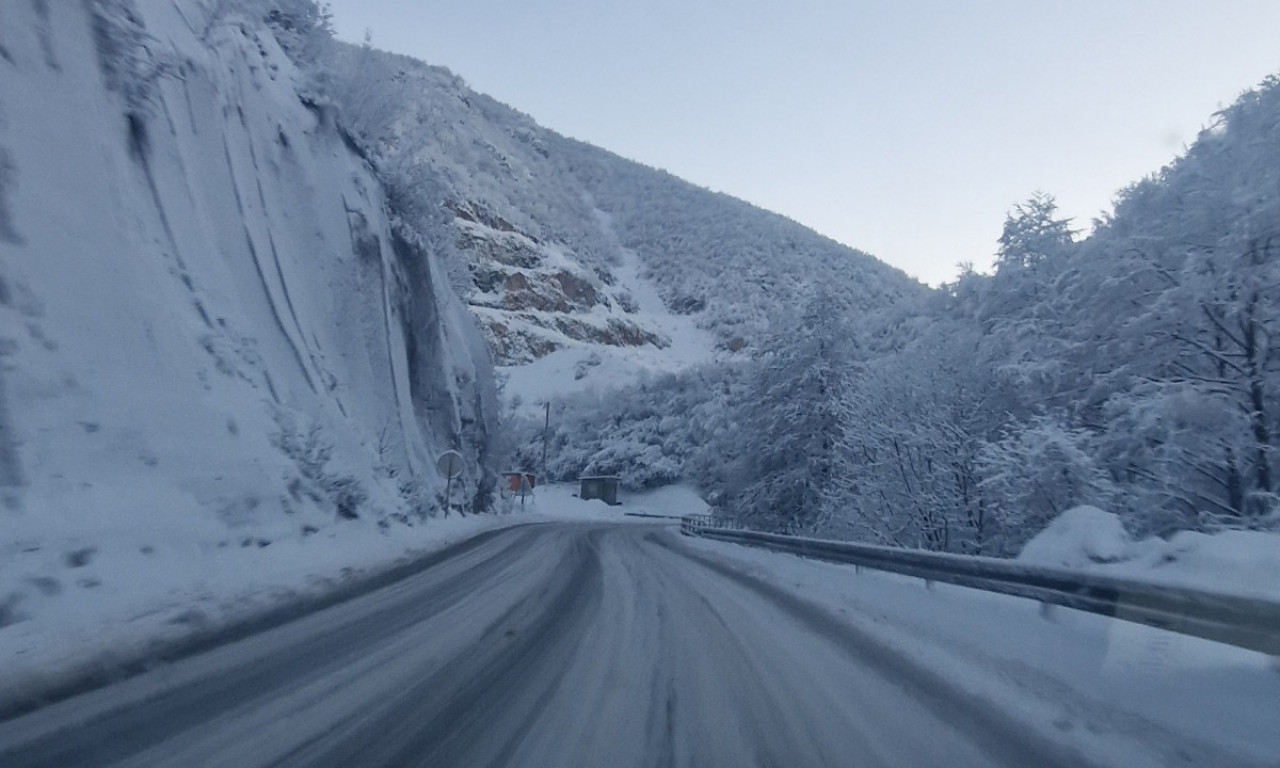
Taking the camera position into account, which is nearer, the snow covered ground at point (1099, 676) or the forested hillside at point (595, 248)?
the snow covered ground at point (1099, 676)

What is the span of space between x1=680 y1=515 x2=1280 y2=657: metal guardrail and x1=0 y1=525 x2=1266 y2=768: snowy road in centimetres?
86

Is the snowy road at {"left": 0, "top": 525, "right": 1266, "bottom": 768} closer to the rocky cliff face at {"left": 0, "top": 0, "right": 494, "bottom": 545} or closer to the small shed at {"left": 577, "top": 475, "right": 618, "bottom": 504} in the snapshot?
the rocky cliff face at {"left": 0, "top": 0, "right": 494, "bottom": 545}

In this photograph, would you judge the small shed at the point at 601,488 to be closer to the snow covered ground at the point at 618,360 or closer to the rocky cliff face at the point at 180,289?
A: the snow covered ground at the point at 618,360

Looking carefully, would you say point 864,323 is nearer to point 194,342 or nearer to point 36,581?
point 194,342

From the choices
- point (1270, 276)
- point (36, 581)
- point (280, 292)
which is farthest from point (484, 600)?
point (1270, 276)

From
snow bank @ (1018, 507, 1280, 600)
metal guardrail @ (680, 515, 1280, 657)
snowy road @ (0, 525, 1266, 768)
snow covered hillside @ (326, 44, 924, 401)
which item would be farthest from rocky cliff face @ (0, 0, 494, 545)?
snow covered hillside @ (326, 44, 924, 401)

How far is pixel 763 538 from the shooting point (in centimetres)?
2059

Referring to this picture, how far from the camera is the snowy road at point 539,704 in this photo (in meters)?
3.81

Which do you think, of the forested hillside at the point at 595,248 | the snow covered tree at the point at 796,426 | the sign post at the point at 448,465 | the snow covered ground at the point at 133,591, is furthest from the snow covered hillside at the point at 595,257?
the snow covered ground at the point at 133,591

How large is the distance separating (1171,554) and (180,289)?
12040mm

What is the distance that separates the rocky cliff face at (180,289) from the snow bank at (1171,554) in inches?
342

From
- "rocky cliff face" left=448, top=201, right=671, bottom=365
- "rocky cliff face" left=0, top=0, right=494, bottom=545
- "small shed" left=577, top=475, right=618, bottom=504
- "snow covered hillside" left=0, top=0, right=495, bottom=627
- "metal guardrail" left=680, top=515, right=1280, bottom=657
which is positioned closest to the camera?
"metal guardrail" left=680, top=515, right=1280, bottom=657

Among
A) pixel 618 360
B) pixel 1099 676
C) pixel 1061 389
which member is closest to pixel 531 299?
pixel 618 360

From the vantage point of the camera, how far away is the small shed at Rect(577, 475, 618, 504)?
63.6 meters
